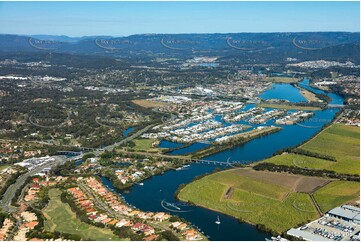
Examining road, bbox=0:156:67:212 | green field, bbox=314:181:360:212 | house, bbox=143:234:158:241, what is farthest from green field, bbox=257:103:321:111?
house, bbox=143:234:158:241

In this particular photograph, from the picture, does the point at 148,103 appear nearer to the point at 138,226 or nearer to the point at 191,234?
the point at 138,226

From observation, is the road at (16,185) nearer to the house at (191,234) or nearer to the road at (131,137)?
the road at (131,137)

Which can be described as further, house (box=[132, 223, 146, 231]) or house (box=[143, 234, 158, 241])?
house (box=[132, 223, 146, 231])

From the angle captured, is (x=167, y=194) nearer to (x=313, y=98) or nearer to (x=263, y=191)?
(x=263, y=191)

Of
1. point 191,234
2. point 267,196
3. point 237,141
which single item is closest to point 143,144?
point 237,141

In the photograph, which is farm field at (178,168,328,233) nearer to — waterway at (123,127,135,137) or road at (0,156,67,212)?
road at (0,156,67,212)

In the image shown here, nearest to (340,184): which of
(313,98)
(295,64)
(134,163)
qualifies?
(134,163)
